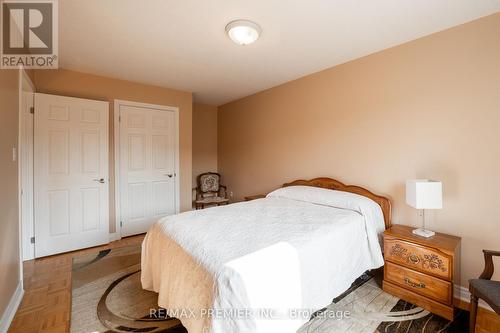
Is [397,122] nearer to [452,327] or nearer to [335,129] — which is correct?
[335,129]

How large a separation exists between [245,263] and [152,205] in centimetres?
308

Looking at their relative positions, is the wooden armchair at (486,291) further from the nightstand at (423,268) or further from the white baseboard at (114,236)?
the white baseboard at (114,236)

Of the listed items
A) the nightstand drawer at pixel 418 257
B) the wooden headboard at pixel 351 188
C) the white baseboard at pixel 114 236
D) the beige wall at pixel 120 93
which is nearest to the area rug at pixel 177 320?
the nightstand drawer at pixel 418 257

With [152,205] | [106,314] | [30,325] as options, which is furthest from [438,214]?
[152,205]

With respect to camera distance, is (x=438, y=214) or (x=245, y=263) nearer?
(x=245, y=263)

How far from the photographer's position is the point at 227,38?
229cm

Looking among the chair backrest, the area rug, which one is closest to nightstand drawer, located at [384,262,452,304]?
the area rug

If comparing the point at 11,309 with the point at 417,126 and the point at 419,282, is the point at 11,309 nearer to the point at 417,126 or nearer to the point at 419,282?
the point at 419,282

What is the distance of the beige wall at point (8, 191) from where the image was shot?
1719 millimetres

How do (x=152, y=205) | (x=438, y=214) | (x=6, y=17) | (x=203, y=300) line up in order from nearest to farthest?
(x=203, y=300) → (x=6, y=17) → (x=438, y=214) → (x=152, y=205)

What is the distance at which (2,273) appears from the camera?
1.68 meters

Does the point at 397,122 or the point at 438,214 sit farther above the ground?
the point at 397,122

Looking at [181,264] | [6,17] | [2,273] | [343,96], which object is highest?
[6,17]

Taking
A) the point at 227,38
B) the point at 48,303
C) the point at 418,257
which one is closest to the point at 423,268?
the point at 418,257
